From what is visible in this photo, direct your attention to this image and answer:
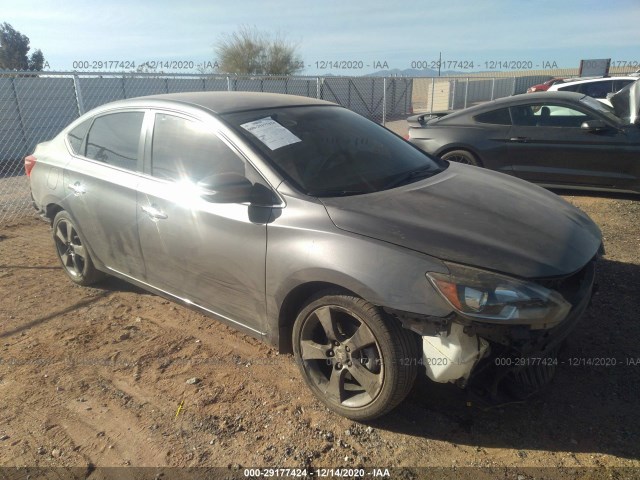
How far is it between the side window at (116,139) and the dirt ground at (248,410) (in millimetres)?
1299

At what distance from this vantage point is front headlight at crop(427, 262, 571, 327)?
2080 millimetres

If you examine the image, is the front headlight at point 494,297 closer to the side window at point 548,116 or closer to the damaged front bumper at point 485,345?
the damaged front bumper at point 485,345

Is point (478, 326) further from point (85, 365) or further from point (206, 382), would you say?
point (85, 365)

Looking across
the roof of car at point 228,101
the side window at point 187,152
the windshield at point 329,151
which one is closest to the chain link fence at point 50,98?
the roof of car at point 228,101

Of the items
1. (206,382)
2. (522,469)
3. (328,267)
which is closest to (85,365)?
(206,382)

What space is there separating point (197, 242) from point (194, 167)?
50 centimetres

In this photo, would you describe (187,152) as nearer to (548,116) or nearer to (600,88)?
(548,116)

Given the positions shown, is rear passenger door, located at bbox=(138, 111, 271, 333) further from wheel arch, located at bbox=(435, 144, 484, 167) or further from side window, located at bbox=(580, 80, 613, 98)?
side window, located at bbox=(580, 80, 613, 98)

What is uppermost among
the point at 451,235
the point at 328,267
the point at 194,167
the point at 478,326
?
the point at 194,167

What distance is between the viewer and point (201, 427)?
2.57 metres

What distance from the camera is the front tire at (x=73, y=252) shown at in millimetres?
4133

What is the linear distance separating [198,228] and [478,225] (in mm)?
1667

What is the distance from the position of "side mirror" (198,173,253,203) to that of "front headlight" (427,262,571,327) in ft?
3.72

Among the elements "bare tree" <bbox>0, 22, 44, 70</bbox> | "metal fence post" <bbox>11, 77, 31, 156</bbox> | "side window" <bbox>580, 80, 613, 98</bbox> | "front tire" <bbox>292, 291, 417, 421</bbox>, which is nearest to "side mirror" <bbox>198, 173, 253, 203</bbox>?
"front tire" <bbox>292, 291, 417, 421</bbox>
